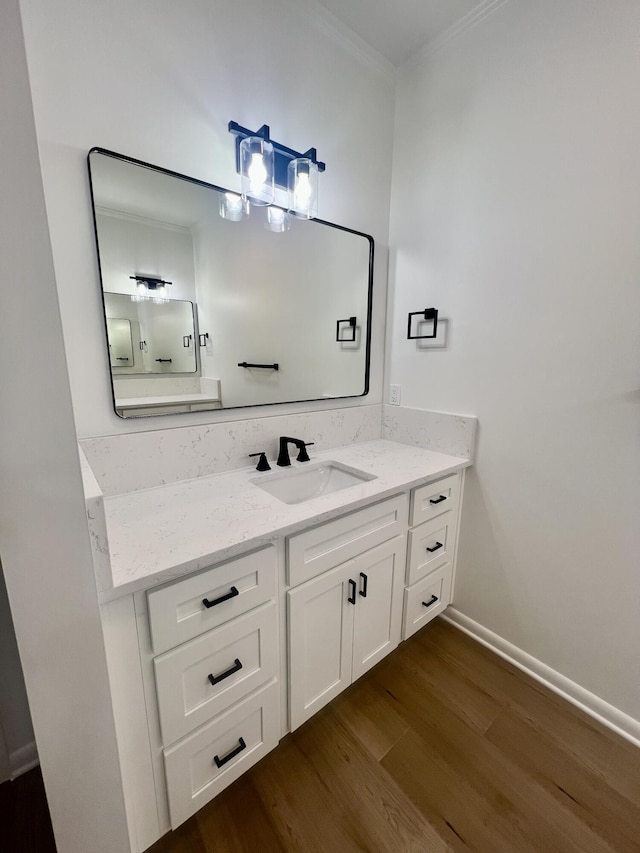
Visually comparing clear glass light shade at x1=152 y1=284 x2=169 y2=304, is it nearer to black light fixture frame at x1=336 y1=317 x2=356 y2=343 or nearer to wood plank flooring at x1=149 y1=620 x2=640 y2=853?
black light fixture frame at x1=336 y1=317 x2=356 y2=343

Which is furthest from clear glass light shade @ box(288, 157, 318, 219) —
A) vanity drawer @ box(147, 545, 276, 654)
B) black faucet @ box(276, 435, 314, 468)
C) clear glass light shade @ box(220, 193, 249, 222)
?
vanity drawer @ box(147, 545, 276, 654)

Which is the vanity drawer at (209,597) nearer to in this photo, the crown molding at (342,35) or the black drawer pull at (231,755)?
the black drawer pull at (231,755)

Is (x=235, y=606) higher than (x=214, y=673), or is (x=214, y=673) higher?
(x=235, y=606)

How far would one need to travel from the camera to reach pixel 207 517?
3.42 feet

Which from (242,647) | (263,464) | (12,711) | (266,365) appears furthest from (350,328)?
(12,711)

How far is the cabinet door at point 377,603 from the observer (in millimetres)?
1285

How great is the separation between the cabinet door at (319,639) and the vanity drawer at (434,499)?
0.38m

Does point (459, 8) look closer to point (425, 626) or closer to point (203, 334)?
point (203, 334)

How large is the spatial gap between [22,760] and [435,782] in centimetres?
132

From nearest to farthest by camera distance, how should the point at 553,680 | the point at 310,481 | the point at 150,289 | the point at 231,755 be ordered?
the point at 231,755 < the point at 150,289 < the point at 553,680 < the point at 310,481

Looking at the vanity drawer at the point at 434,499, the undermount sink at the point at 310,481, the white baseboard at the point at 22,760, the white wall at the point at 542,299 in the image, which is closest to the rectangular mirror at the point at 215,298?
the undermount sink at the point at 310,481

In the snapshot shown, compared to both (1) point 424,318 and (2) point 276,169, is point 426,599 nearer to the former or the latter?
(1) point 424,318

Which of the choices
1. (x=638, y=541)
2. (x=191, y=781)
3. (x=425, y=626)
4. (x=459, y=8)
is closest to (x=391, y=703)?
(x=425, y=626)

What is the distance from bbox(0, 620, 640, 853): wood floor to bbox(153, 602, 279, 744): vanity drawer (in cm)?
38
